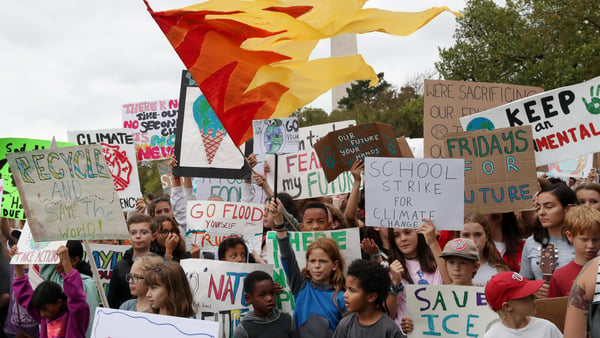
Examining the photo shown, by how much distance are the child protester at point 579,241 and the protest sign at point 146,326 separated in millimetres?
2308

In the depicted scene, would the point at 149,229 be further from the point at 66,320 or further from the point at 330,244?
the point at 330,244

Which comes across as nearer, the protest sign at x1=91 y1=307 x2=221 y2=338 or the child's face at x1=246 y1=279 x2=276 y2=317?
the protest sign at x1=91 y1=307 x2=221 y2=338

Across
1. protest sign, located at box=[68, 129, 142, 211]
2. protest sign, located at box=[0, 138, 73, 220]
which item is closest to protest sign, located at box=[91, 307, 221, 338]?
protest sign, located at box=[0, 138, 73, 220]

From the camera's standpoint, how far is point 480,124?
7.96m

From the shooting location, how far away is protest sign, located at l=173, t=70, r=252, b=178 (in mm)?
8727

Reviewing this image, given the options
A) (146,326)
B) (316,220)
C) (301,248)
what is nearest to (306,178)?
(316,220)

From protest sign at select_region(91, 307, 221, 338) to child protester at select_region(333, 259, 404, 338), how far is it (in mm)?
1034

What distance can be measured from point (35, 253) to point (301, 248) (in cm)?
243

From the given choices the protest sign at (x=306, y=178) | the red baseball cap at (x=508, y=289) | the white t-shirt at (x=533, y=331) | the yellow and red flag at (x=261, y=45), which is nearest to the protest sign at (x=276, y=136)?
the yellow and red flag at (x=261, y=45)

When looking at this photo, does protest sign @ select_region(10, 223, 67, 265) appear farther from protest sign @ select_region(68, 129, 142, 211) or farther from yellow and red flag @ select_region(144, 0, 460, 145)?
protest sign @ select_region(68, 129, 142, 211)

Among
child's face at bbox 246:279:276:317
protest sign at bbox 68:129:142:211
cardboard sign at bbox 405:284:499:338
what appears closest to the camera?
cardboard sign at bbox 405:284:499:338

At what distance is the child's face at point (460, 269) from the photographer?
218 inches

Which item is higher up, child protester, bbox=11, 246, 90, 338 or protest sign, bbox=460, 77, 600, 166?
protest sign, bbox=460, 77, 600, 166

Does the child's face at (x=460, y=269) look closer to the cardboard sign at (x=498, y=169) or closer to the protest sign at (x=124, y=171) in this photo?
the cardboard sign at (x=498, y=169)
